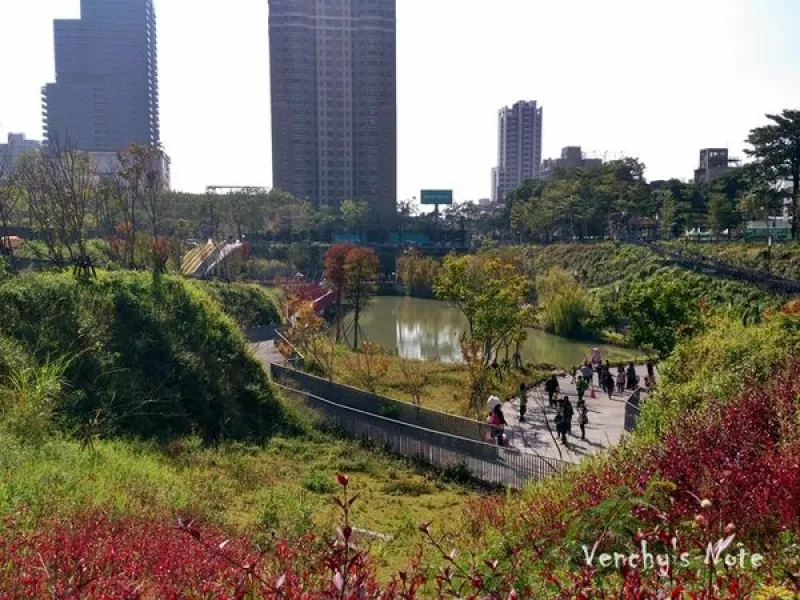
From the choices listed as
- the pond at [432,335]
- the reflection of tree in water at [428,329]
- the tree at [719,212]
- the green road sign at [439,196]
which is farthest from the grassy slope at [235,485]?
the green road sign at [439,196]

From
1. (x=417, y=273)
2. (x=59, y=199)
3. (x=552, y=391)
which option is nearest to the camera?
(x=552, y=391)

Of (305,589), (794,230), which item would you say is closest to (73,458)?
(305,589)

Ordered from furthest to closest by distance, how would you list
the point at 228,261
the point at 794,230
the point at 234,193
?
the point at 234,193 → the point at 228,261 → the point at 794,230

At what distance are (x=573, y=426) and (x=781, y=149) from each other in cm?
2676

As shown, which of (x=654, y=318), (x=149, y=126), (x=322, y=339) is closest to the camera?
(x=654, y=318)

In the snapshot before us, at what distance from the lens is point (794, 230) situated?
1287 inches

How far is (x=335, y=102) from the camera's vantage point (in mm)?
83938

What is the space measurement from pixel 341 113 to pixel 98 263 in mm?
67815

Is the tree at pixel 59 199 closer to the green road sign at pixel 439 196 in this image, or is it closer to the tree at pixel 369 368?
the tree at pixel 369 368

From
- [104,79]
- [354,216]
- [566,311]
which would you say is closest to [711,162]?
[354,216]

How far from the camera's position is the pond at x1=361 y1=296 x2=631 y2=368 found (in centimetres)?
2445

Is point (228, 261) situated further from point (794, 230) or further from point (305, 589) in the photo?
point (305, 589)

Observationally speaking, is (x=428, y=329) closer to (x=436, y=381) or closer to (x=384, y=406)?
(x=436, y=381)

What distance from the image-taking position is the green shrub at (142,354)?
11.5 metres
